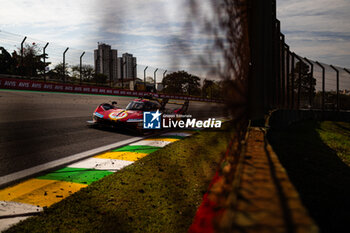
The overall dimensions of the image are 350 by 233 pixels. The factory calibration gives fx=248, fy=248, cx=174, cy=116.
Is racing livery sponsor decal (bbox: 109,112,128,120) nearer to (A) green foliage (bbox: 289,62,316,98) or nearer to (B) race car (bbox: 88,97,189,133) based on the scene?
(B) race car (bbox: 88,97,189,133)

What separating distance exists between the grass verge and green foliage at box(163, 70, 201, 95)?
1.24 ft

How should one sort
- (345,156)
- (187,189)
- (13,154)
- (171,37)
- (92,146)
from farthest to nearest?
(92,146)
(345,156)
(13,154)
(187,189)
(171,37)

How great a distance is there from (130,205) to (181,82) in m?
2.11

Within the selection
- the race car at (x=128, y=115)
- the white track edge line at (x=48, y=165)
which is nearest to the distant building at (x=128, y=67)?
the white track edge line at (x=48, y=165)

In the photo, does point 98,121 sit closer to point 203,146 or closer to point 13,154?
point 13,154

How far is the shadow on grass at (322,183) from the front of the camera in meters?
2.00

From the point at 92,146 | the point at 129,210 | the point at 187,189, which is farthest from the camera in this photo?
the point at 92,146

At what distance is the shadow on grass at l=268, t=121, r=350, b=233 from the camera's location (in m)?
2.00

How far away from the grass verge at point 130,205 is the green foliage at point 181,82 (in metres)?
0.38

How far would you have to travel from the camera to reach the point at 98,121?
26.1ft

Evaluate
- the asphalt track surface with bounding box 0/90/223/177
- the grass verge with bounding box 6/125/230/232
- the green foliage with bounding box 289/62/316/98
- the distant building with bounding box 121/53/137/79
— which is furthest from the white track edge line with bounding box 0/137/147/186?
the green foliage with bounding box 289/62/316/98

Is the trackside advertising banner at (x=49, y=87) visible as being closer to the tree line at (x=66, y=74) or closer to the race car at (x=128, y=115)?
the tree line at (x=66, y=74)

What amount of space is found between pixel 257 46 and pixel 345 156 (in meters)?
4.94

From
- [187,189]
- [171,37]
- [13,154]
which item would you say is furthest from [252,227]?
[13,154]
